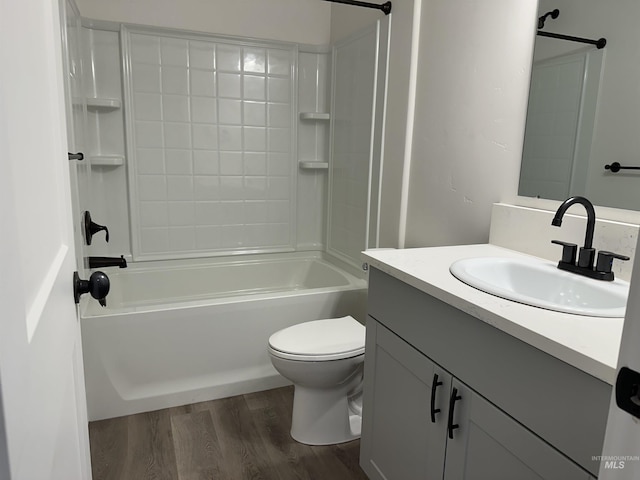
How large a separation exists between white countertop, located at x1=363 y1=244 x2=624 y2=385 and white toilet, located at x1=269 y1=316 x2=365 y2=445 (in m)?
0.55

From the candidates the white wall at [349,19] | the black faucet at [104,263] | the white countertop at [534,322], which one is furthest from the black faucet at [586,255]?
the black faucet at [104,263]

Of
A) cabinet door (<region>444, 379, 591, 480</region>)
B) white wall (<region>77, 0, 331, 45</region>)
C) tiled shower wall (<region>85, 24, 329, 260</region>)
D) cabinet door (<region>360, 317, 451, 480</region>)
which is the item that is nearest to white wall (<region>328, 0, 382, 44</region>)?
white wall (<region>77, 0, 331, 45</region>)

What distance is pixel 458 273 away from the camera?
1243 mm

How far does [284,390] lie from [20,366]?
206 cm

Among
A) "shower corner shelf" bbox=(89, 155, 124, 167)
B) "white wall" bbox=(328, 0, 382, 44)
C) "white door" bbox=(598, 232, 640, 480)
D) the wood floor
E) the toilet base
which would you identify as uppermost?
"white wall" bbox=(328, 0, 382, 44)

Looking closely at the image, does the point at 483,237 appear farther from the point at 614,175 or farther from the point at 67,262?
the point at 67,262

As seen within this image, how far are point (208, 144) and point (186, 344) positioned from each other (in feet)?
4.30

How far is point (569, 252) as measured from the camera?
1.31 meters

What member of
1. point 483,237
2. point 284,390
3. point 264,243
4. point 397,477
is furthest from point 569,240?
point 264,243

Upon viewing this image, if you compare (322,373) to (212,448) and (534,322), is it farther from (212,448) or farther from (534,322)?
(534,322)

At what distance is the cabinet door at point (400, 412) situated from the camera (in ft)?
3.99

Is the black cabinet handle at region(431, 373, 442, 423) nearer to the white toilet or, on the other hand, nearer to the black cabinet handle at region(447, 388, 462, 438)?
the black cabinet handle at region(447, 388, 462, 438)

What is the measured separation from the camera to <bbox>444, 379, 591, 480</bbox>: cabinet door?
0.88 metres

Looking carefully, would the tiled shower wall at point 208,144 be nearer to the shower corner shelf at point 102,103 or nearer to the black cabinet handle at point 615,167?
the shower corner shelf at point 102,103
